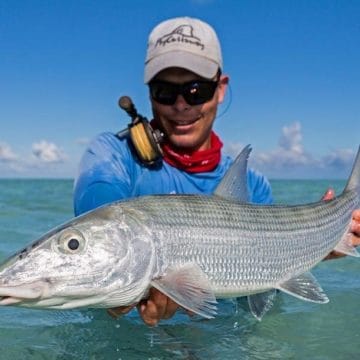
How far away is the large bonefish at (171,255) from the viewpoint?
3.02m

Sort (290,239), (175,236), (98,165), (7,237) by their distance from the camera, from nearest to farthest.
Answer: (175,236) < (290,239) < (98,165) < (7,237)

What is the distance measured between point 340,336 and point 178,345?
1418 millimetres

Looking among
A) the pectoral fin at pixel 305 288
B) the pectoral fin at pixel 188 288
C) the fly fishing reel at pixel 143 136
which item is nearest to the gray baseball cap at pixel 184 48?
the fly fishing reel at pixel 143 136

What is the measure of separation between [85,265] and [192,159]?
87.0 inches

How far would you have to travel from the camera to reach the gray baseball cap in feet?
15.5

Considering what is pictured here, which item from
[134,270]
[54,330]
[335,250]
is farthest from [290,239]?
[54,330]

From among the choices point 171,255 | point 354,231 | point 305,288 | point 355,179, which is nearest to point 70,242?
point 171,255

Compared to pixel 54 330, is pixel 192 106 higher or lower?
higher

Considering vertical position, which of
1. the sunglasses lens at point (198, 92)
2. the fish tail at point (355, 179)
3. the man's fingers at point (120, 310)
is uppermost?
the sunglasses lens at point (198, 92)

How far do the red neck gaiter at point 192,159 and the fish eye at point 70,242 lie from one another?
2.09 metres

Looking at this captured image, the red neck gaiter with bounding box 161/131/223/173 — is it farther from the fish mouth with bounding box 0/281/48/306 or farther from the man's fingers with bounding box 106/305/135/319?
the fish mouth with bounding box 0/281/48/306

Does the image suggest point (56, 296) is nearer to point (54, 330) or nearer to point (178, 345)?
point (178, 345)

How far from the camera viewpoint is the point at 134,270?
320 centimetres

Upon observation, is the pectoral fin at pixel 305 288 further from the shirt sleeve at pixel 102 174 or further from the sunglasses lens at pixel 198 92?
the sunglasses lens at pixel 198 92
